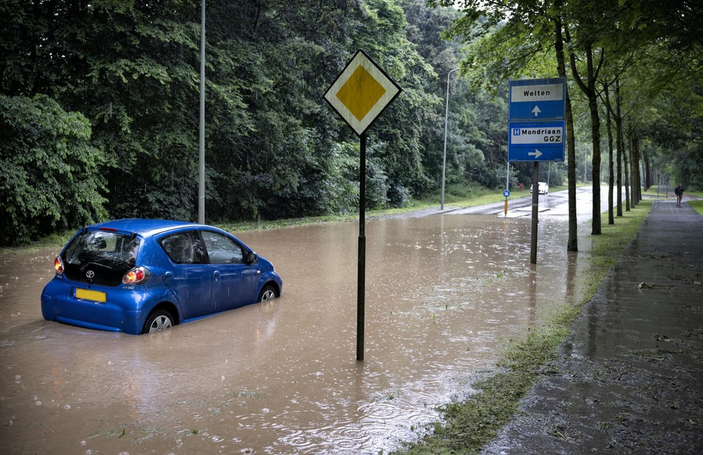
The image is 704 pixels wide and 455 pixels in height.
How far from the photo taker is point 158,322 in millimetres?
7785

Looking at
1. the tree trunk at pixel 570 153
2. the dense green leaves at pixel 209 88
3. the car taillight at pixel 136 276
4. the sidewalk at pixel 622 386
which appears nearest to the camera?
the sidewalk at pixel 622 386

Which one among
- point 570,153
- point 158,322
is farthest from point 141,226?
point 570,153

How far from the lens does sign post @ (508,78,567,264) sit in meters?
14.8

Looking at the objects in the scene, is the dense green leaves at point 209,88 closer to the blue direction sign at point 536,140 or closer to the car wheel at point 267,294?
the blue direction sign at point 536,140

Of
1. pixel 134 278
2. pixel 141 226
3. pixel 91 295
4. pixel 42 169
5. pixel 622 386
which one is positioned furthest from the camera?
pixel 42 169

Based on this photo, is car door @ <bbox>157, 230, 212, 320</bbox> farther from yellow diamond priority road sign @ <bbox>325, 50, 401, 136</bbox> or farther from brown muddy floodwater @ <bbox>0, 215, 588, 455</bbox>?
yellow diamond priority road sign @ <bbox>325, 50, 401, 136</bbox>

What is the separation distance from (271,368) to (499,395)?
2322 millimetres

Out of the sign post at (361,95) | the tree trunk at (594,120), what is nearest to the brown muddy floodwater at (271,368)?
the sign post at (361,95)

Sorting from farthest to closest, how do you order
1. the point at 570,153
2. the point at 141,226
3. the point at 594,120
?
the point at 594,120 < the point at 570,153 < the point at 141,226

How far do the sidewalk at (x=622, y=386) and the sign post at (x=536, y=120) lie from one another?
503 centimetres

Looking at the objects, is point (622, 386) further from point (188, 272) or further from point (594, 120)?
point (594, 120)

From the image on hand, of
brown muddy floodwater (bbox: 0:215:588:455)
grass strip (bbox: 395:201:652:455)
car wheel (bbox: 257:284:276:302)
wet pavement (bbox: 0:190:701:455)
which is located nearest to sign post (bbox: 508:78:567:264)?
wet pavement (bbox: 0:190:701:455)

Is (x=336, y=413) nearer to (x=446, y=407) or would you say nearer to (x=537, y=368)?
(x=446, y=407)

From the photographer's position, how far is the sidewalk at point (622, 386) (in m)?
4.51
